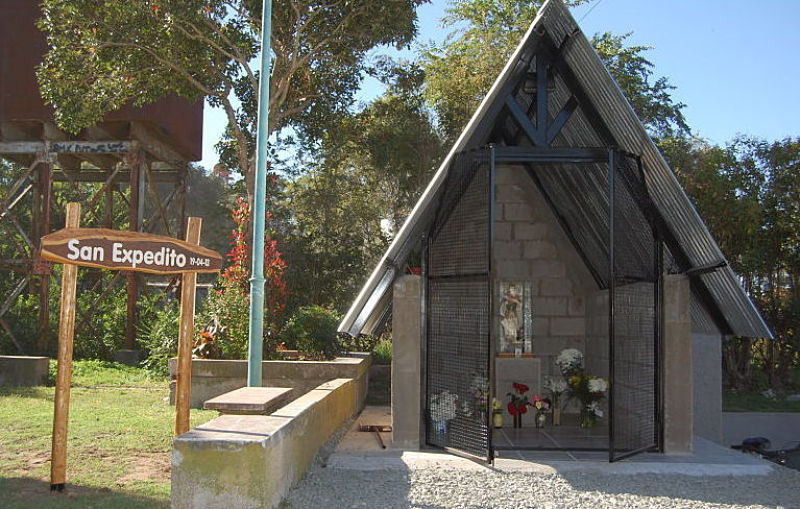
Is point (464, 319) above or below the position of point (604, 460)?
above

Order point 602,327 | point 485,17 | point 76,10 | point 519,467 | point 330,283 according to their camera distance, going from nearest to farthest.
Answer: point 519,467 → point 602,327 → point 76,10 → point 330,283 → point 485,17

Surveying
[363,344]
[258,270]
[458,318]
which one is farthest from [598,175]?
[363,344]

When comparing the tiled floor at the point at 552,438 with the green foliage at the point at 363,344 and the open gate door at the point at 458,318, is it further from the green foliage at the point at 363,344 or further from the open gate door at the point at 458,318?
the green foliage at the point at 363,344

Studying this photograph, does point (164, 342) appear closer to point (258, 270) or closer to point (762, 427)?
point (258, 270)

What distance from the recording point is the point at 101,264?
6.33 metres

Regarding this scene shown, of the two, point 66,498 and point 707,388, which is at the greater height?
point 707,388

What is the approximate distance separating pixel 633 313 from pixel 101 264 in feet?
19.6

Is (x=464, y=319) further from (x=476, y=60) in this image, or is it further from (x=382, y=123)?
(x=476, y=60)

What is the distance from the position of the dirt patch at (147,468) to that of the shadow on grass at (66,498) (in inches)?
14.4

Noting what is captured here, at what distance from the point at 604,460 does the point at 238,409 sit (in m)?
3.66

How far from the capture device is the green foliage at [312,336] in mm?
13031

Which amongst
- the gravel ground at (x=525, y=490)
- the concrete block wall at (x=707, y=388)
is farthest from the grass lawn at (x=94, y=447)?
the concrete block wall at (x=707, y=388)

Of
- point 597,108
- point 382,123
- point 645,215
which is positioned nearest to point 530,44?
point 597,108

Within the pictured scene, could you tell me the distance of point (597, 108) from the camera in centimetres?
841
